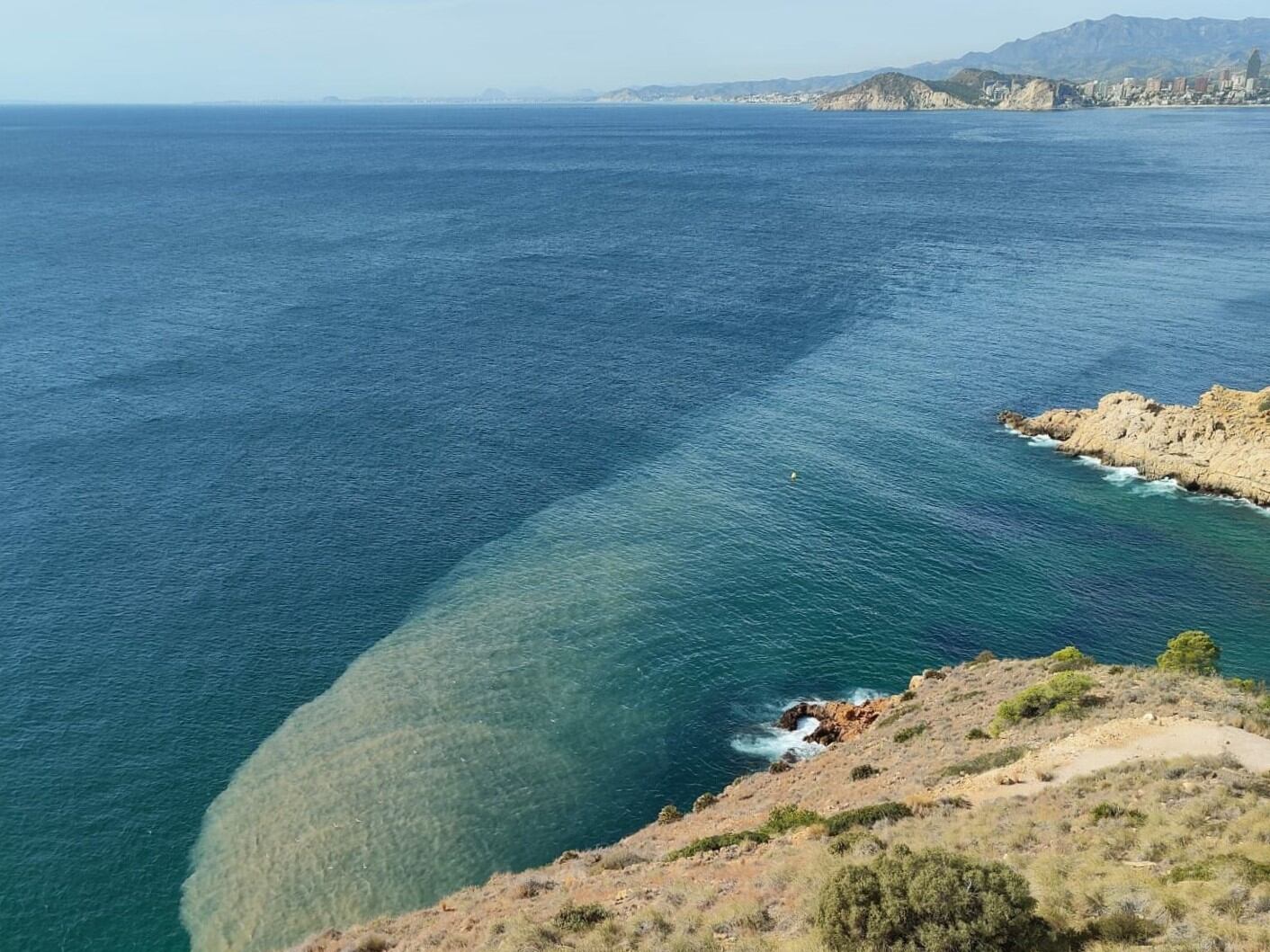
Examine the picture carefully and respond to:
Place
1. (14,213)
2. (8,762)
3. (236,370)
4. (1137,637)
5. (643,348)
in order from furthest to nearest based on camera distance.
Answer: (14,213) → (643,348) → (236,370) → (1137,637) → (8,762)

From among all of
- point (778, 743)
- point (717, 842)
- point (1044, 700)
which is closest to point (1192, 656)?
point (1044, 700)

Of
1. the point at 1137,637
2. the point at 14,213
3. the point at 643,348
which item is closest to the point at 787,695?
the point at 1137,637

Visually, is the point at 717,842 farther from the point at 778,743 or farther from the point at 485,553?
the point at 485,553

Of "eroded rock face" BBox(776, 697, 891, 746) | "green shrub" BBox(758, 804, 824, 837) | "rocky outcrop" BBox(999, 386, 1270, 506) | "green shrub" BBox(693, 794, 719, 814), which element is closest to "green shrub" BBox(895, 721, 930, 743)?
"eroded rock face" BBox(776, 697, 891, 746)

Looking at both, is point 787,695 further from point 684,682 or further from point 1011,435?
point 1011,435

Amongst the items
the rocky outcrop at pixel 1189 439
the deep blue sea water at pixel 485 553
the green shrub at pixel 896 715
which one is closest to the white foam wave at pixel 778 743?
the deep blue sea water at pixel 485 553

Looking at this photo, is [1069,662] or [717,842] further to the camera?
[1069,662]
